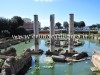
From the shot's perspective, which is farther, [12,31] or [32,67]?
[12,31]

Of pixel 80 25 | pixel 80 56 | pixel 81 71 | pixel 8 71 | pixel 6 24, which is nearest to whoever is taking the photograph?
pixel 8 71

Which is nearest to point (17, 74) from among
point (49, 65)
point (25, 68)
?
point (25, 68)

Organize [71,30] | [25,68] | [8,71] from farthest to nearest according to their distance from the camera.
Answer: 1. [71,30]
2. [25,68]
3. [8,71]

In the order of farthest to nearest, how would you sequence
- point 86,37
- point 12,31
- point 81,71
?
point 86,37
point 12,31
point 81,71

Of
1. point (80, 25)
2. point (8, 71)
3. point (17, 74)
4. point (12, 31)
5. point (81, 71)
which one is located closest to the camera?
point (8, 71)

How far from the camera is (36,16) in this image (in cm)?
3978

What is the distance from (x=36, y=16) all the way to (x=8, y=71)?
2027cm

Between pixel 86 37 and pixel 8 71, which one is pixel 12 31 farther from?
pixel 8 71

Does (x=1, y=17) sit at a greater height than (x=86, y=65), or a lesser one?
greater

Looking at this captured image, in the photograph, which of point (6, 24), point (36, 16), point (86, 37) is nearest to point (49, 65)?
point (36, 16)

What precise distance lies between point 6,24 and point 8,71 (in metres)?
48.0

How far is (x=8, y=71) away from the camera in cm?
2067

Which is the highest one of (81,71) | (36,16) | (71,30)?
(36,16)

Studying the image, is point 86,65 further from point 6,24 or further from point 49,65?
A: point 6,24
